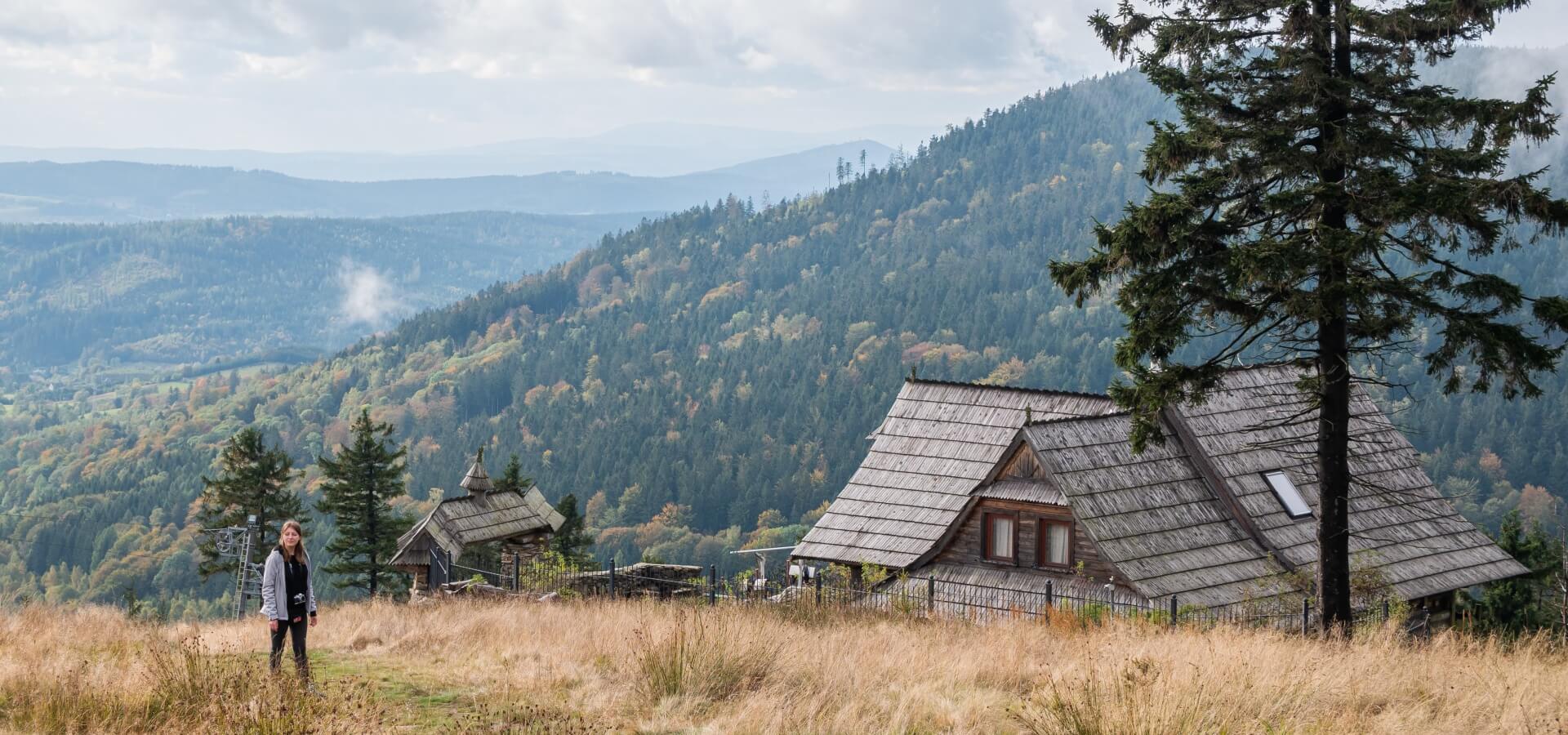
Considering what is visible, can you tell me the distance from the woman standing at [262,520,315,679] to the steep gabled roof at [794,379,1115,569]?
16.6 meters

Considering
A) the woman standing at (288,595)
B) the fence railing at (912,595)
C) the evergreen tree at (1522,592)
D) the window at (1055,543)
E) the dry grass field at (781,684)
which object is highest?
the woman standing at (288,595)

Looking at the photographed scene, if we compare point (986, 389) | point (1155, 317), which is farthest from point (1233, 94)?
point (986, 389)

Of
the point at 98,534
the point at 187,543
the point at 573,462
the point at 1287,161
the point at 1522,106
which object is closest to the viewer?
the point at 1522,106

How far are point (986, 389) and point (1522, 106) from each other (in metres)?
16.6

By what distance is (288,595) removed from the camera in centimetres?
1087

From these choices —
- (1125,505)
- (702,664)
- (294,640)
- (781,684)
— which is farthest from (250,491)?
(781,684)

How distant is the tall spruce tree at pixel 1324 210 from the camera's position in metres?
14.0

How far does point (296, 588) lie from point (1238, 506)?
65.2ft

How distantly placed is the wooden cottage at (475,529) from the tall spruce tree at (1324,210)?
14994 mm

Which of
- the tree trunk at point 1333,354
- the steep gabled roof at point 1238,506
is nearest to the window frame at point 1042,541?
the steep gabled roof at point 1238,506

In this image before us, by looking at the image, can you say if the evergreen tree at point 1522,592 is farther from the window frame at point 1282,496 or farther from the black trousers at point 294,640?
the black trousers at point 294,640

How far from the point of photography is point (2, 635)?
1288cm

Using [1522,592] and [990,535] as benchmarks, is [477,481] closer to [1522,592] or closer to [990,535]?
[990,535]

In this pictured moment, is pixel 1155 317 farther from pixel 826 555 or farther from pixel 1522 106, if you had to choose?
pixel 826 555
